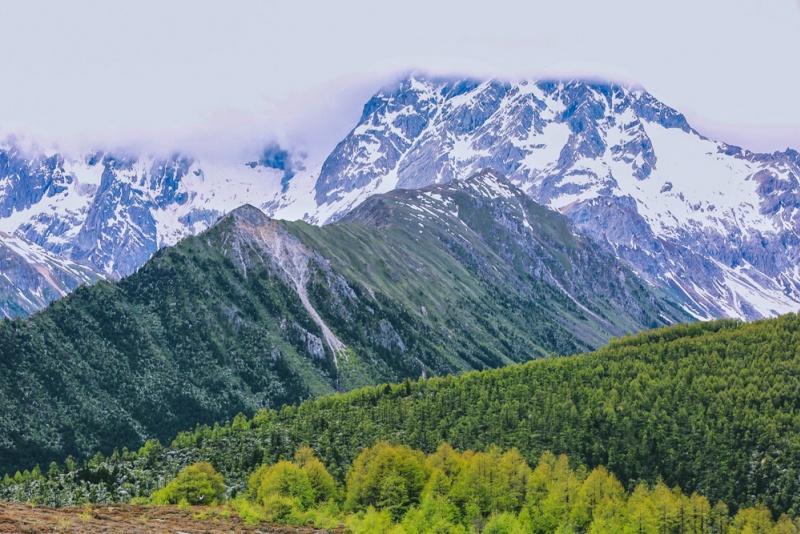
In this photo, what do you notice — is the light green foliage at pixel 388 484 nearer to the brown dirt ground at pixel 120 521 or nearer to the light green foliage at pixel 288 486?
the light green foliage at pixel 288 486

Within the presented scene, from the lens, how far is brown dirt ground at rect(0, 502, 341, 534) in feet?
304

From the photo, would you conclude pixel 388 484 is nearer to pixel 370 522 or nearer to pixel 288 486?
pixel 288 486

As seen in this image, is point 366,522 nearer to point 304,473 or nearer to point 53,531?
point 304,473

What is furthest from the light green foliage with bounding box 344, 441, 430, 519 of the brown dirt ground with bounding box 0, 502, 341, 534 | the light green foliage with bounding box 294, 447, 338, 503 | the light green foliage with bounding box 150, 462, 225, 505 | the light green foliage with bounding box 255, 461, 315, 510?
the brown dirt ground with bounding box 0, 502, 341, 534

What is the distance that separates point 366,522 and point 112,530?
57.7 metres

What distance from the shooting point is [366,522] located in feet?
481

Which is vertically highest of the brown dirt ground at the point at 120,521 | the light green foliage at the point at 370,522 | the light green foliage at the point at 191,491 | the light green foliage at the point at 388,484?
the brown dirt ground at the point at 120,521

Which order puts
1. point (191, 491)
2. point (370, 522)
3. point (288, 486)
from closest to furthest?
point (370, 522) < point (191, 491) < point (288, 486)

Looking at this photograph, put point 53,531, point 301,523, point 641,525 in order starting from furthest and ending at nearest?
point 641,525
point 301,523
point 53,531

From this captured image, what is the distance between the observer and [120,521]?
10675 cm

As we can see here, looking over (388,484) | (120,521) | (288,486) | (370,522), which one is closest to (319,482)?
(288,486)

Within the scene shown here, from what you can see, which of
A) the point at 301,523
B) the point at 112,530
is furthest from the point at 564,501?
the point at 112,530

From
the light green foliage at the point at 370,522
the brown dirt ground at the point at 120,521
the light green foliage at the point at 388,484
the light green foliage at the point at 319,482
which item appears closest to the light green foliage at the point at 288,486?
the light green foliage at the point at 319,482

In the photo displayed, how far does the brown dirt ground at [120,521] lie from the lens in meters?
92.6
